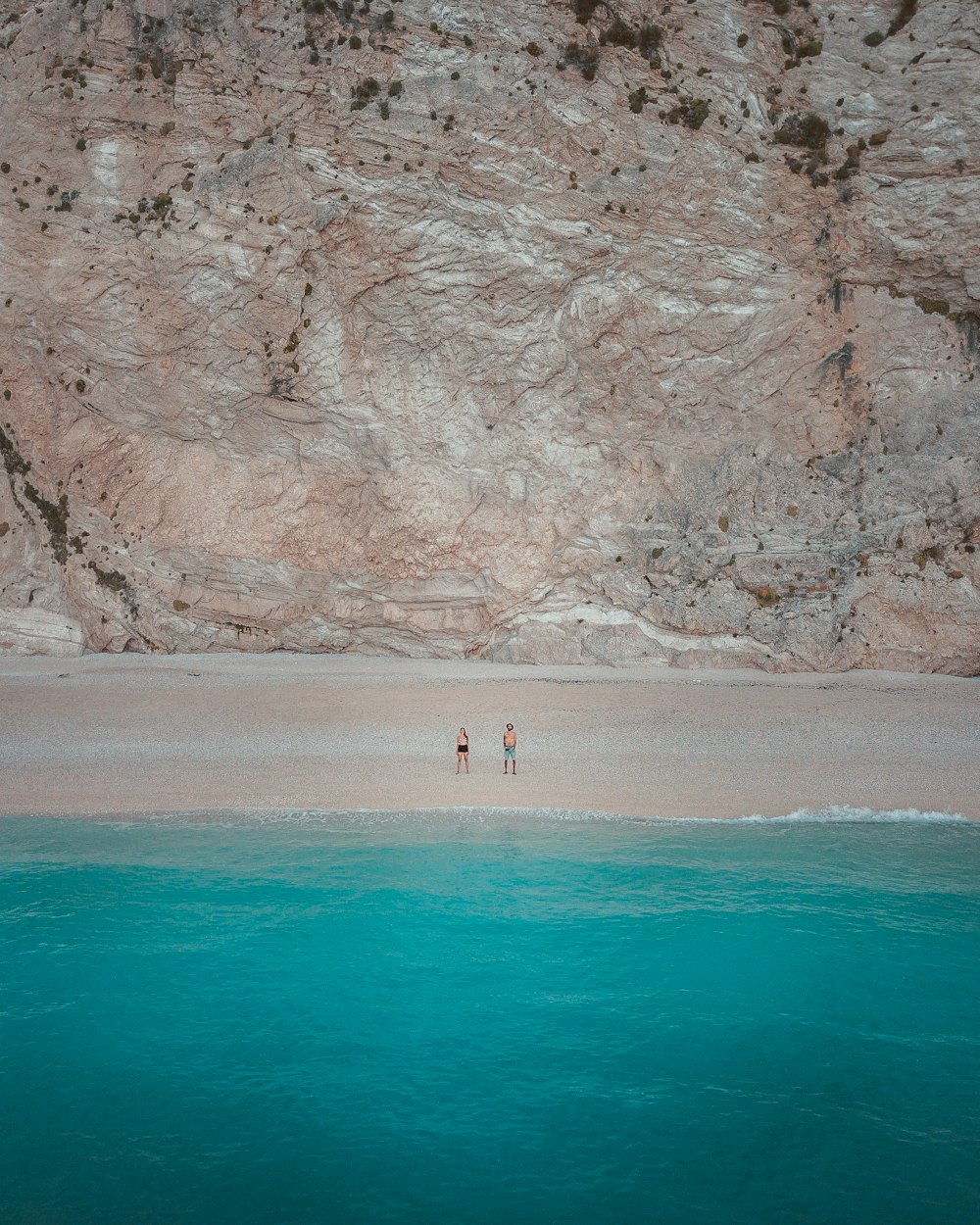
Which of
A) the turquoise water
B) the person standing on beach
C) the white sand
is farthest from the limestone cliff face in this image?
the turquoise water

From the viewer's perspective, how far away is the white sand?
13.1 metres

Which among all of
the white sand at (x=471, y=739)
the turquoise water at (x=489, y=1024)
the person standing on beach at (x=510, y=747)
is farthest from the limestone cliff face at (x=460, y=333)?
the turquoise water at (x=489, y=1024)

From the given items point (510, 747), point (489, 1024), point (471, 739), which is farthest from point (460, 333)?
point (489, 1024)

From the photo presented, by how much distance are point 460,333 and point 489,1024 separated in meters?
16.5

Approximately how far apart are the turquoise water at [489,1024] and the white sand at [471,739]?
2.72 feet

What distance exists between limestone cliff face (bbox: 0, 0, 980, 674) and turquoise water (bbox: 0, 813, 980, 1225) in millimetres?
9216

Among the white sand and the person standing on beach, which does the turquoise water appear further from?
the person standing on beach

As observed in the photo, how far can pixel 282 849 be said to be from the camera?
1162cm

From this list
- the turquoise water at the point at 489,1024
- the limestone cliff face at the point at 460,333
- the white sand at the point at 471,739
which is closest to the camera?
the turquoise water at the point at 489,1024

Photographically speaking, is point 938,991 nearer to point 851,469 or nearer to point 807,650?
point 807,650

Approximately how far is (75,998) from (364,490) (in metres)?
14.2

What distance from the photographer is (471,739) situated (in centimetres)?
1507

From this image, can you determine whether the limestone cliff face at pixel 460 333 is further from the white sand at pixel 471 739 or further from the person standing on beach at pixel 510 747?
the person standing on beach at pixel 510 747

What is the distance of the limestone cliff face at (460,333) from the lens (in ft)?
67.2
